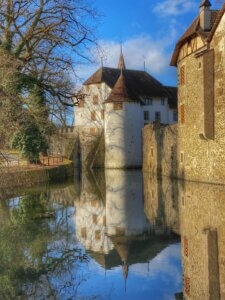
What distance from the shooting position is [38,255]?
8.05 m

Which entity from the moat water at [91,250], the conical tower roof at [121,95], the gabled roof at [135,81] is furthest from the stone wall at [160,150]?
the moat water at [91,250]

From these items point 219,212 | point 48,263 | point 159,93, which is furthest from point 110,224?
point 159,93

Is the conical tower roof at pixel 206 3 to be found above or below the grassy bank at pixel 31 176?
above

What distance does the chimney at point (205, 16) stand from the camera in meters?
21.2

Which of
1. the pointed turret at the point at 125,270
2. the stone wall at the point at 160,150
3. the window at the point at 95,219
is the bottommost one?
the pointed turret at the point at 125,270

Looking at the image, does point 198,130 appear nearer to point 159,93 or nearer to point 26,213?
point 26,213

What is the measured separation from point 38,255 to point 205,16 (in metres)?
17.5

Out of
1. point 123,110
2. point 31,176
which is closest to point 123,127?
point 123,110

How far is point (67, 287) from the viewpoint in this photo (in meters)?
6.23

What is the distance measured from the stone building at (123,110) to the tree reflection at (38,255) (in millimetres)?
24431

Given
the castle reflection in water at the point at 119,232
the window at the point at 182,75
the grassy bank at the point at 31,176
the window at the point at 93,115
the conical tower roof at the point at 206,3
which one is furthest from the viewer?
the window at the point at 93,115

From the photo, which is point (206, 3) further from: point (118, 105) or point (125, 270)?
point (125, 270)

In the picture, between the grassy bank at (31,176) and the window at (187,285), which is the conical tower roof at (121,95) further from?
the window at (187,285)

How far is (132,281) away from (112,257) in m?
1.46
